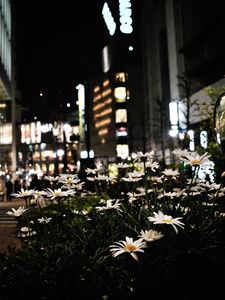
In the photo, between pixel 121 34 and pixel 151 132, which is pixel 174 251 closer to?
pixel 151 132

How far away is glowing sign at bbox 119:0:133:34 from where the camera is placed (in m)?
65.5

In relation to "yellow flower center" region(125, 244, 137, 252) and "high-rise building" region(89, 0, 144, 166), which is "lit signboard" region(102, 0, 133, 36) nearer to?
"high-rise building" region(89, 0, 144, 166)

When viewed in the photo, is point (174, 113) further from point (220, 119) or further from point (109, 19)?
point (109, 19)

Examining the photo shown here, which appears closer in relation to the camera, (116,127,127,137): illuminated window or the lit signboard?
the lit signboard

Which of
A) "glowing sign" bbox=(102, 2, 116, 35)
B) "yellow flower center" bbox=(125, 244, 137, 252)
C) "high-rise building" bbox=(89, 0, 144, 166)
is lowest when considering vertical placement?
"yellow flower center" bbox=(125, 244, 137, 252)

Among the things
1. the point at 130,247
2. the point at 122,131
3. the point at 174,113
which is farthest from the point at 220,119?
the point at 122,131

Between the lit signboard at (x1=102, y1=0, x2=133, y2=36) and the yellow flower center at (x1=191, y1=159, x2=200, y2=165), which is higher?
the lit signboard at (x1=102, y1=0, x2=133, y2=36)

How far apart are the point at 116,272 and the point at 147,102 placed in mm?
63489

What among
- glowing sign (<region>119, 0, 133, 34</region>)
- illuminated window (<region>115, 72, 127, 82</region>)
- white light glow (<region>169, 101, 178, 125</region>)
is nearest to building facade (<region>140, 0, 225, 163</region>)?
white light glow (<region>169, 101, 178, 125</region>)

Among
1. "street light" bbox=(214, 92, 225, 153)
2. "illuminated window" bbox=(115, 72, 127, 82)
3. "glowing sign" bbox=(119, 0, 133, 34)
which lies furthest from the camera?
"illuminated window" bbox=(115, 72, 127, 82)

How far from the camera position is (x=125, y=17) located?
226 feet

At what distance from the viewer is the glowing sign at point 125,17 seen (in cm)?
6550

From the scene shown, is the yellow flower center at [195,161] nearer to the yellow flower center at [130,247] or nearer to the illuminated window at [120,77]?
the yellow flower center at [130,247]

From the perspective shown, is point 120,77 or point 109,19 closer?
point 120,77
